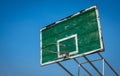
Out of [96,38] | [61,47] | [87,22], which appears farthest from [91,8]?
[61,47]

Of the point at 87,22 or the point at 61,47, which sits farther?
the point at 61,47

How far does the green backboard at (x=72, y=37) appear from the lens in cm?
927

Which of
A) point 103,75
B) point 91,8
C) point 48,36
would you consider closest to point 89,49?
point 103,75

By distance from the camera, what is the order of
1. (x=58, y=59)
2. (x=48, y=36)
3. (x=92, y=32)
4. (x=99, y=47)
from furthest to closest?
(x=48, y=36) < (x=58, y=59) < (x=92, y=32) < (x=99, y=47)

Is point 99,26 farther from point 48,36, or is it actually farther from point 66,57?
point 48,36

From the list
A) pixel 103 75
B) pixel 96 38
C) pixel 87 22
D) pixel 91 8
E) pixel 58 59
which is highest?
pixel 91 8

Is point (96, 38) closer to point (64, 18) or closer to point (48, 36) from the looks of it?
point (64, 18)

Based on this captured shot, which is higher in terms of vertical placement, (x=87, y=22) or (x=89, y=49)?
(x=87, y=22)

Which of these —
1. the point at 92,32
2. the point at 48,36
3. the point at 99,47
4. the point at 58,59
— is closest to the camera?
the point at 99,47

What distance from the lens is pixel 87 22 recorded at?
976cm

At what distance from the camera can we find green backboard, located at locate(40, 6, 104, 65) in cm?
927

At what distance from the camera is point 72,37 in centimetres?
1014

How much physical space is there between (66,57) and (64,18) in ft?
6.79

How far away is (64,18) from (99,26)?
2.33 m
